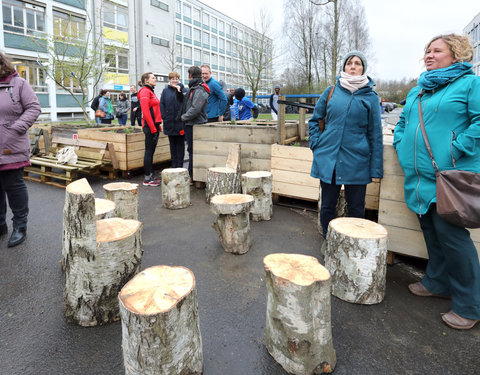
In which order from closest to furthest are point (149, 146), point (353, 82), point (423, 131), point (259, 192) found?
point (423, 131) → point (353, 82) → point (259, 192) → point (149, 146)

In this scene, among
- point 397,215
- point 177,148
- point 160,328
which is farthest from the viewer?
point 177,148

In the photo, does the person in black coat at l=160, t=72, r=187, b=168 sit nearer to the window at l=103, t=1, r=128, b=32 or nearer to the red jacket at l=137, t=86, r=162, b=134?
the red jacket at l=137, t=86, r=162, b=134

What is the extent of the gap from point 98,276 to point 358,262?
1.98 metres

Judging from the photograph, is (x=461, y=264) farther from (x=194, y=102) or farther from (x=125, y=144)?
(x=125, y=144)

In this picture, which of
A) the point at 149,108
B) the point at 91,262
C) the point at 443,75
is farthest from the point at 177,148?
the point at 443,75

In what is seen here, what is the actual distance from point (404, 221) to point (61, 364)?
9.86ft

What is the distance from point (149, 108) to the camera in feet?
21.6

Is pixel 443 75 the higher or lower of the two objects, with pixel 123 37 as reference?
lower

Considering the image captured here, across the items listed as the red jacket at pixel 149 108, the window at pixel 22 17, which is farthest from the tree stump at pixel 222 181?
the window at pixel 22 17

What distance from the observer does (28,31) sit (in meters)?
23.4

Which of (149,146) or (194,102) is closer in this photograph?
(194,102)

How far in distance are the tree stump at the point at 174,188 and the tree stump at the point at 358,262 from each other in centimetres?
305

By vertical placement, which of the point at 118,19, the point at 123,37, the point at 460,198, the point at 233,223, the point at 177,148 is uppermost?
the point at 118,19

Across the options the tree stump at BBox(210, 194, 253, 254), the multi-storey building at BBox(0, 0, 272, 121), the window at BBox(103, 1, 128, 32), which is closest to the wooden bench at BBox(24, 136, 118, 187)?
the multi-storey building at BBox(0, 0, 272, 121)
